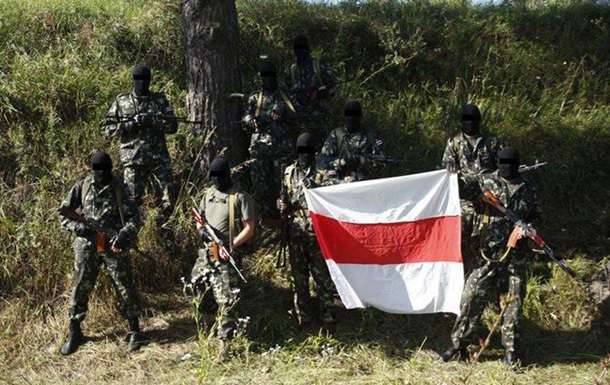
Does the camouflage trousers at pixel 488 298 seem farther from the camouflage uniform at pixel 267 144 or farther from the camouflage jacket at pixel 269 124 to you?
the camouflage jacket at pixel 269 124

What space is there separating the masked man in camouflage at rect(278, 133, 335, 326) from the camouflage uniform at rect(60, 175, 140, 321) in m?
1.65

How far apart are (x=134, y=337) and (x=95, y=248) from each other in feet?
3.35

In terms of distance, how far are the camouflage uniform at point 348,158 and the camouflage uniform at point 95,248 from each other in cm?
217

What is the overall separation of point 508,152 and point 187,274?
12.8 ft

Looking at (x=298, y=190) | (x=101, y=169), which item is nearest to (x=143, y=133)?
(x=101, y=169)

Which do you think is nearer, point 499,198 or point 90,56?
point 499,198

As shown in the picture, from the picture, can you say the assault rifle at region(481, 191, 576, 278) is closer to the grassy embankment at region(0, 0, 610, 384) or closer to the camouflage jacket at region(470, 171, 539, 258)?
the camouflage jacket at region(470, 171, 539, 258)

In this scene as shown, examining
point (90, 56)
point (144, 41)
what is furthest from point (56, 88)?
point (144, 41)

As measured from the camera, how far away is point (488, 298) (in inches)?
285

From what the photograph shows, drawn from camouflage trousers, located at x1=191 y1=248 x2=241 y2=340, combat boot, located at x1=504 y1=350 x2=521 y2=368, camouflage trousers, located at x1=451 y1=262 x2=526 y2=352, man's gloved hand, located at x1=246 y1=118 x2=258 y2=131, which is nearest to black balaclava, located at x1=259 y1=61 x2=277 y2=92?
man's gloved hand, located at x1=246 y1=118 x2=258 y2=131

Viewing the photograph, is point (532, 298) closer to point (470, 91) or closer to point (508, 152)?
point (508, 152)

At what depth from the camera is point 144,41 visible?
1030cm

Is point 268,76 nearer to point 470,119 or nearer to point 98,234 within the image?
point 470,119

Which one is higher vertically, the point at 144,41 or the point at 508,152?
the point at 144,41
